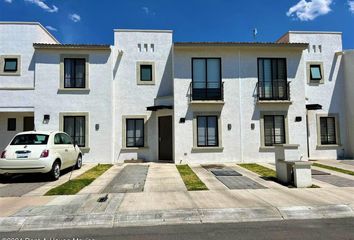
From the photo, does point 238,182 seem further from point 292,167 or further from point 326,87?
point 326,87

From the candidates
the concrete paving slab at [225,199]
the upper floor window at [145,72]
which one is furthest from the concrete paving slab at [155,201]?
the upper floor window at [145,72]

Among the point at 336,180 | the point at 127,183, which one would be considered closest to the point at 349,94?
the point at 336,180

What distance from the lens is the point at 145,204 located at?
680 centimetres

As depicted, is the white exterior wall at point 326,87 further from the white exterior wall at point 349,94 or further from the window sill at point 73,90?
the window sill at point 73,90

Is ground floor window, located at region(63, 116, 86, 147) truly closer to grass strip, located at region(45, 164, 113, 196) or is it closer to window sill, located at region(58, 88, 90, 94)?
window sill, located at region(58, 88, 90, 94)

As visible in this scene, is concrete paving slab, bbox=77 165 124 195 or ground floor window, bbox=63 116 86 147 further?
ground floor window, bbox=63 116 86 147

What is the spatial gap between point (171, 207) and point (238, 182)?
12.6 ft

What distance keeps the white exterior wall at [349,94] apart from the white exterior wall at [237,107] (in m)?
3.16

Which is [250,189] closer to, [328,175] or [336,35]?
[328,175]

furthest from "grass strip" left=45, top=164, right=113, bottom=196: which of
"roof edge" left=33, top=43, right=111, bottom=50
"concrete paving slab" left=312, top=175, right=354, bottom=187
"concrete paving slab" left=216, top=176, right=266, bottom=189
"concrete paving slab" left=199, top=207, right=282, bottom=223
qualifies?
"concrete paving slab" left=312, top=175, right=354, bottom=187

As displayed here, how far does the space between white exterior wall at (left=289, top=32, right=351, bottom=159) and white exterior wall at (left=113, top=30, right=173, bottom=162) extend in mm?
7969

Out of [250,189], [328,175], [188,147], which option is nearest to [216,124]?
[188,147]

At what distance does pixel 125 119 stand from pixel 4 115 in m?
7.12

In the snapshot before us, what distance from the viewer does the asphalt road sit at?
4.90 m
